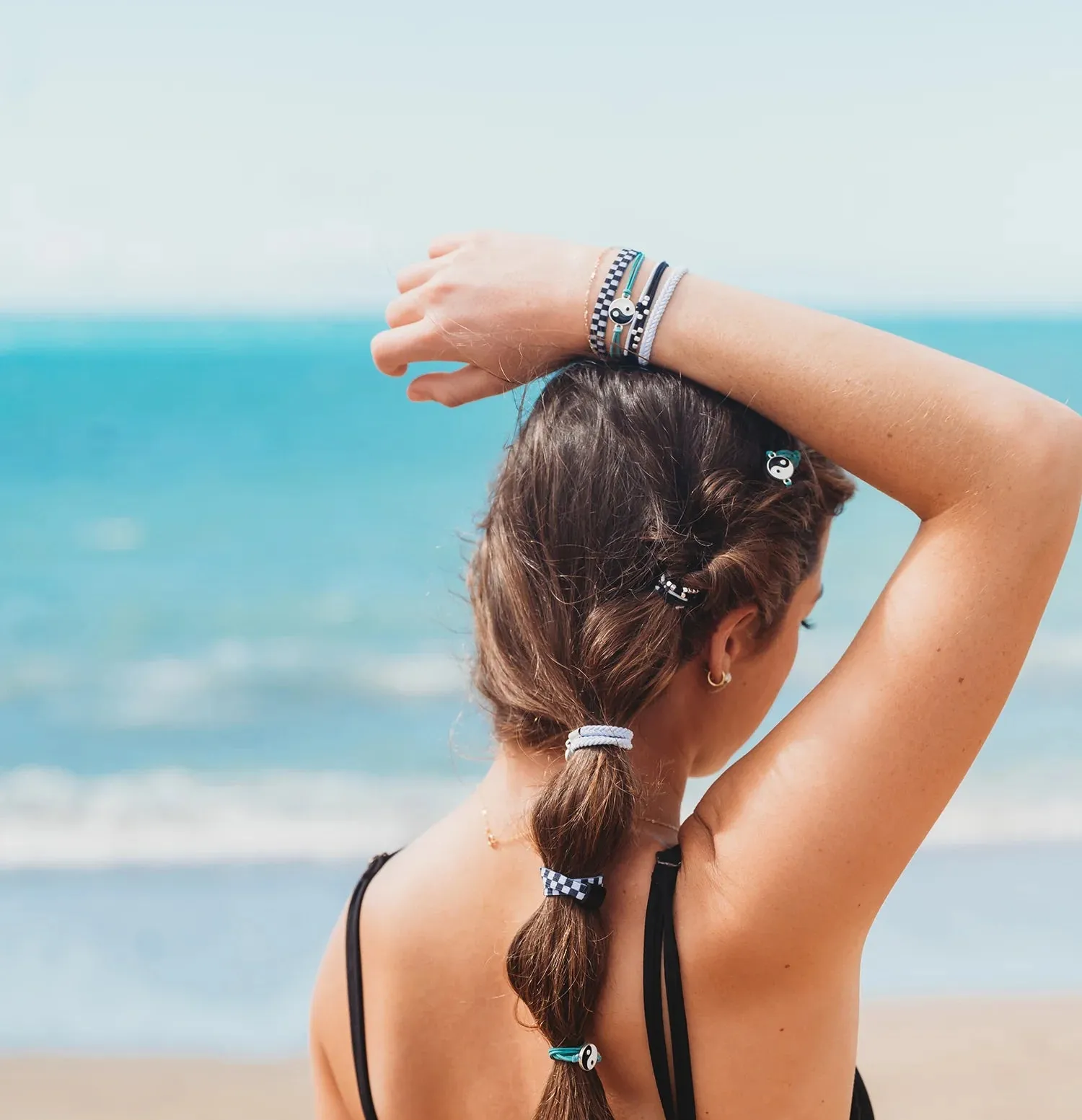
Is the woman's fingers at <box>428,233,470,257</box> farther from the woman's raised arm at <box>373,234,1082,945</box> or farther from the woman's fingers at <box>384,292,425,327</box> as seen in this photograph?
the woman's raised arm at <box>373,234,1082,945</box>

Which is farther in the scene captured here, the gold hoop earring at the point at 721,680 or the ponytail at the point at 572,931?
the gold hoop earring at the point at 721,680

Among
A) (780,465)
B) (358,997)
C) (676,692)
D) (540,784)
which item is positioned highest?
(780,465)

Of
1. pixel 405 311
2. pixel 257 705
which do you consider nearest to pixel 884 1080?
pixel 405 311

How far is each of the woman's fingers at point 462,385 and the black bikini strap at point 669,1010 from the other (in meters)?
0.61

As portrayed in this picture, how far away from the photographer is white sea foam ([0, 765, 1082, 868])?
17.5 ft

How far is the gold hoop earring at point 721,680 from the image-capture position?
128cm

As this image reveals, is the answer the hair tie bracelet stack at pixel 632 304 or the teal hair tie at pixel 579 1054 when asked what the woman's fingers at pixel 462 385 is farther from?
the teal hair tie at pixel 579 1054

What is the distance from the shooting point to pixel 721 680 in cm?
128

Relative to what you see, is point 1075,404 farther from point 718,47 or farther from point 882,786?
point 882,786

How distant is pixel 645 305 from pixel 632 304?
13mm

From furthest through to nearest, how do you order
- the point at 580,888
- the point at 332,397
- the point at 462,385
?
the point at 332,397 < the point at 462,385 < the point at 580,888

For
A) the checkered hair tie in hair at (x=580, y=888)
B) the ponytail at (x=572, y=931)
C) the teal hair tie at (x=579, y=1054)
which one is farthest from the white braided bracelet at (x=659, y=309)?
the teal hair tie at (x=579, y=1054)

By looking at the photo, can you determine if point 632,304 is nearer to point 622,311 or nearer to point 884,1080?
point 622,311

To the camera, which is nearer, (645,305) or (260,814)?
(645,305)
